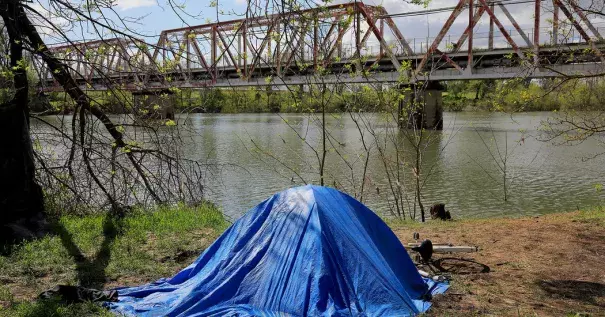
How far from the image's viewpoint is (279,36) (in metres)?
5.29

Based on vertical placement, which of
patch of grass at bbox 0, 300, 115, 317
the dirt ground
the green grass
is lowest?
the dirt ground

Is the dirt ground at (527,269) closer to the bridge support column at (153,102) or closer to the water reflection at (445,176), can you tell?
the water reflection at (445,176)

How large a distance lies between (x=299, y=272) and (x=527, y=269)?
2.71 m

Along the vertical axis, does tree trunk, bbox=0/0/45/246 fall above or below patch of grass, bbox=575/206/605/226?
above

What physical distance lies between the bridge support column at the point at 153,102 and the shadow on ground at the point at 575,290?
19.1 feet

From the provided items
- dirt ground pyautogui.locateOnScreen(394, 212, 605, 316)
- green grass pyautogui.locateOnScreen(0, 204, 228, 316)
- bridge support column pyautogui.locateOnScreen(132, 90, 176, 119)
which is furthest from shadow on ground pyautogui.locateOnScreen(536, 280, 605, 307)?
bridge support column pyautogui.locateOnScreen(132, 90, 176, 119)

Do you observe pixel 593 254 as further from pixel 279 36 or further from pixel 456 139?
pixel 456 139

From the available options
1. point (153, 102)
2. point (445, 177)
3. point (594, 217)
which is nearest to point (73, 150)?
point (153, 102)

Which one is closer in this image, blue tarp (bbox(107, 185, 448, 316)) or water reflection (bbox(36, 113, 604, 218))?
blue tarp (bbox(107, 185, 448, 316))

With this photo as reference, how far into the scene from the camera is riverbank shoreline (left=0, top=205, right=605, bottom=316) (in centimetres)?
461

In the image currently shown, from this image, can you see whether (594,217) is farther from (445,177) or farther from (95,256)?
(445,177)

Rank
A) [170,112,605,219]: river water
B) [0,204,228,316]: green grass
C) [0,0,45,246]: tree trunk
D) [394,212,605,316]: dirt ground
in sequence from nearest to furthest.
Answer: [394,212,605,316]: dirt ground < [0,204,228,316]: green grass < [0,0,45,246]: tree trunk < [170,112,605,219]: river water

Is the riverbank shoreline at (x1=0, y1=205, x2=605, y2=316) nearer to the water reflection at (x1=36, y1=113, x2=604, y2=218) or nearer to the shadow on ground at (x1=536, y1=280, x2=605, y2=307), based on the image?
the shadow on ground at (x1=536, y1=280, x2=605, y2=307)

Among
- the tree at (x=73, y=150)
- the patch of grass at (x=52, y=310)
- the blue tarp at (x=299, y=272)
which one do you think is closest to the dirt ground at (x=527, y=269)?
the blue tarp at (x=299, y=272)
